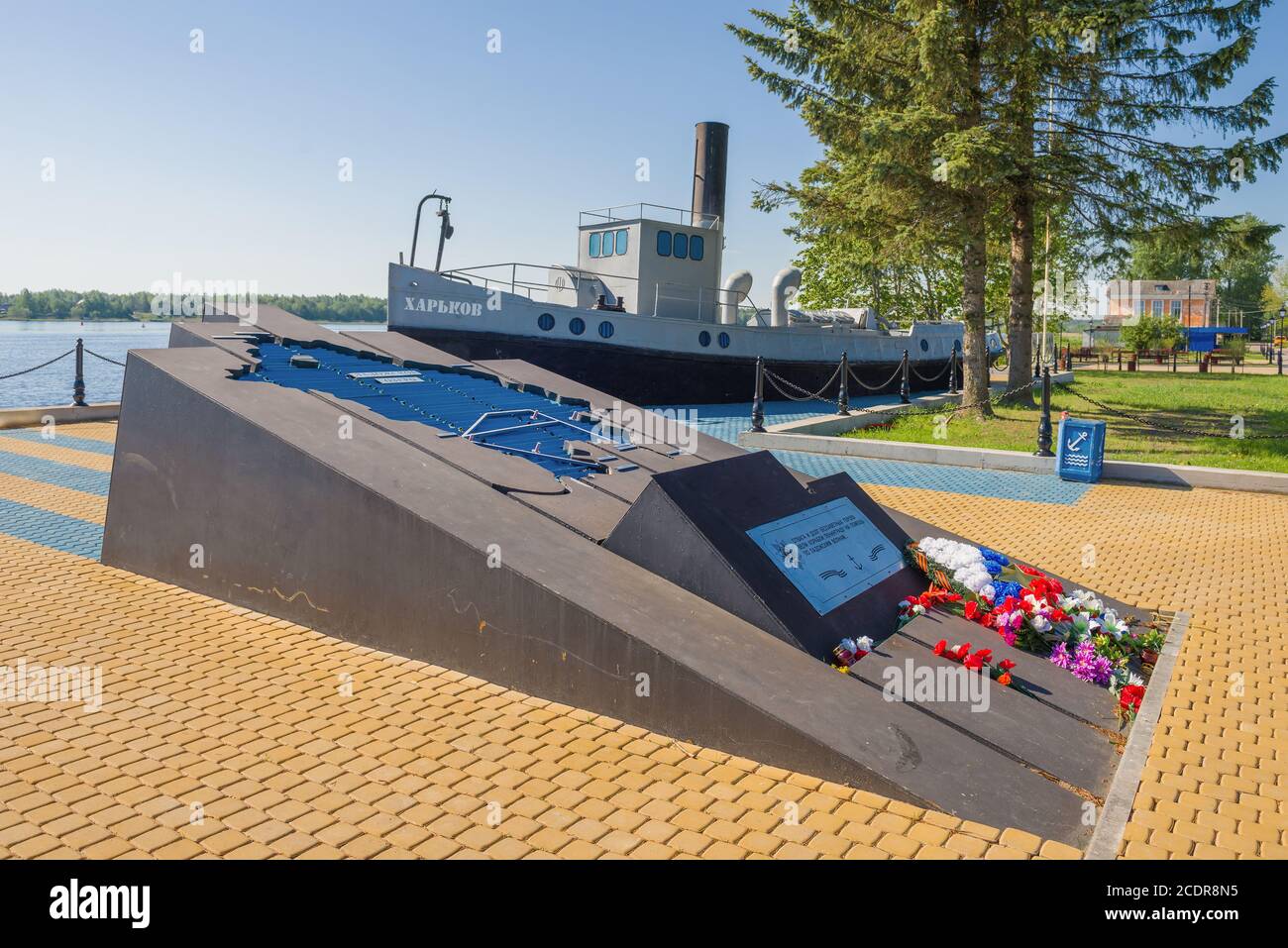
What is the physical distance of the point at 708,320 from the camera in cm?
2269

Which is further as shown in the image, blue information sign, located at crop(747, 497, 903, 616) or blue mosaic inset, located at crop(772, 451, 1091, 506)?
blue mosaic inset, located at crop(772, 451, 1091, 506)

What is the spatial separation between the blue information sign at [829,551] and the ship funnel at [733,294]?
59.5 ft

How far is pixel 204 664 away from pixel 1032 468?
1032 centimetres

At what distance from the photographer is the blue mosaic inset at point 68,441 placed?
12.3 m

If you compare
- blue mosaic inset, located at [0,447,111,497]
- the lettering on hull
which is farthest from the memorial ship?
blue mosaic inset, located at [0,447,111,497]

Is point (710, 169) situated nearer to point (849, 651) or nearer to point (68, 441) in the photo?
point (68, 441)

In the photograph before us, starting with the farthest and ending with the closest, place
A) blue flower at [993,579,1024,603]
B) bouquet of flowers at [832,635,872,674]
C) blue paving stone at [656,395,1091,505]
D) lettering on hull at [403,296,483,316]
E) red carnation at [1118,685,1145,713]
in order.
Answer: lettering on hull at [403,296,483,316] → blue paving stone at [656,395,1091,505] → blue flower at [993,579,1024,603] → red carnation at [1118,685,1145,713] → bouquet of flowers at [832,635,872,674]

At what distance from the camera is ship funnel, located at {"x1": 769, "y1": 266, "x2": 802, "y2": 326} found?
925 inches

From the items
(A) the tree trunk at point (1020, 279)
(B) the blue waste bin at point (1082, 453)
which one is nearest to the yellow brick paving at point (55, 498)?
(B) the blue waste bin at point (1082, 453)

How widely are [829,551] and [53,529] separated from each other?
21.3 feet

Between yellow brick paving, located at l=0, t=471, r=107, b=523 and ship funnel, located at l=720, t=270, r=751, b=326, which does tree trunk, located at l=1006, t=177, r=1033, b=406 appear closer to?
ship funnel, located at l=720, t=270, r=751, b=326

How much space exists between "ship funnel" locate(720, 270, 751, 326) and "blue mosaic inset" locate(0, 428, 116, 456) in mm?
14633
